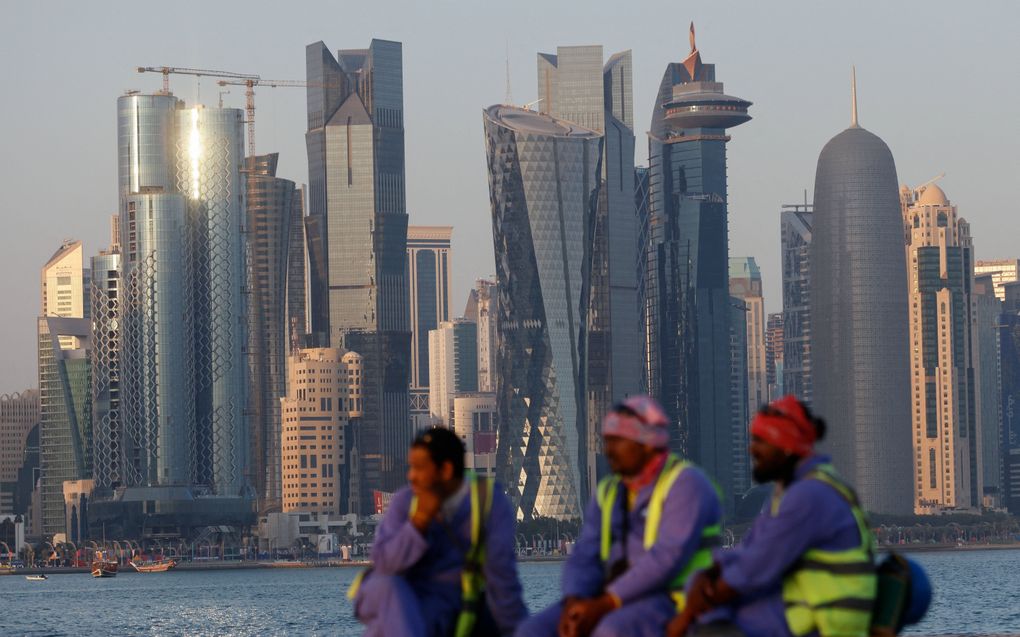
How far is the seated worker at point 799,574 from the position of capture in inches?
423

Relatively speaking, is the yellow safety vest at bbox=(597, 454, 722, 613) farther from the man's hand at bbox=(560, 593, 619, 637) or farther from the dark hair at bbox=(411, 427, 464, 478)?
the dark hair at bbox=(411, 427, 464, 478)

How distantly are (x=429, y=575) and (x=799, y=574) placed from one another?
2176 millimetres

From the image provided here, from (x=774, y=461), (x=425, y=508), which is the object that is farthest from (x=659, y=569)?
(x=425, y=508)

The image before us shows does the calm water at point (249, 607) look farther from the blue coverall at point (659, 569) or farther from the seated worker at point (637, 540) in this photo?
the blue coverall at point (659, 569)

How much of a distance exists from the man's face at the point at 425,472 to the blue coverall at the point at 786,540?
1701 mm

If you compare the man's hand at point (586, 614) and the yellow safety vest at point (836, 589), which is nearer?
the yellow safety vest at point (836, 589)

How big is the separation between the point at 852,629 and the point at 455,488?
2388mm

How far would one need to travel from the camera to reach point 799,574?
10.9m

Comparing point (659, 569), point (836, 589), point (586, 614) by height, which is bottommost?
point (586, 614)

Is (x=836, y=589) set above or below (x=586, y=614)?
above

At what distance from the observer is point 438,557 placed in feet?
38.7

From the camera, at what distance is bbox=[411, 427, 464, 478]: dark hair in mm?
11570

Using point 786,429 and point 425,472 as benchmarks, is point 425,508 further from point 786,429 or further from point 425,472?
point 786,429

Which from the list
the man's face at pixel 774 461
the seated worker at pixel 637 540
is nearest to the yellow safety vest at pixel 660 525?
the seated worker at pixel 637 540
